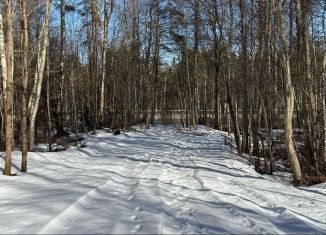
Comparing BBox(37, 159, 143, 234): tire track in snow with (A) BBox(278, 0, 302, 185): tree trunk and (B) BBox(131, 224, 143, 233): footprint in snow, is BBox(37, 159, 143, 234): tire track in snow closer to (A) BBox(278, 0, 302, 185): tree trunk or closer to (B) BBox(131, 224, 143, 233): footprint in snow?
(B) BBox(131, 224, 143, 233): footprint in snow

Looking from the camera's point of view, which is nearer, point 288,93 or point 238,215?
point 238,215

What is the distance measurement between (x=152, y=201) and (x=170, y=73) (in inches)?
1898

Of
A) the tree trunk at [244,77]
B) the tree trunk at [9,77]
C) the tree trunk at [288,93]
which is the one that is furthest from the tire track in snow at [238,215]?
the tree trunk at [244,77]

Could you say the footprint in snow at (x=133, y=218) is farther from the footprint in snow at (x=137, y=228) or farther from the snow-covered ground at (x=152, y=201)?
the footprint in snow at (x=137, y=228)

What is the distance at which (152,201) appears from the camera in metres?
7.96

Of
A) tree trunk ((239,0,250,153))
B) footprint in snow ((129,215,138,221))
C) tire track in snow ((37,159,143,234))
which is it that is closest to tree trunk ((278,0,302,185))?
tire track in snow ((37,159,143,234))

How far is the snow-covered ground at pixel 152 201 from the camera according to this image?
20.2ft

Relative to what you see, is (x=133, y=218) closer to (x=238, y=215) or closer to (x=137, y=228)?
(x=137, y=228)

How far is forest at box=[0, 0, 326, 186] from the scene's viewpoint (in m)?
13.1

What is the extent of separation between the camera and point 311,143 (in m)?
13.5

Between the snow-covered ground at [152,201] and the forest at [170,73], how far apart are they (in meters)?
1.99

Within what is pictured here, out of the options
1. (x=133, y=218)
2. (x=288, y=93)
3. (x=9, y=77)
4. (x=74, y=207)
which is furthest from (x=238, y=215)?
(x=9, y=77)

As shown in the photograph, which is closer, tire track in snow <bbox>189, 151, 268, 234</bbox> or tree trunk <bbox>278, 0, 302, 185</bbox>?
tire track in snow <bbox>189, 151, 268, 234</bbox>

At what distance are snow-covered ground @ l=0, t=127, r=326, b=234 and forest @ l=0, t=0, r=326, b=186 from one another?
199 cm
